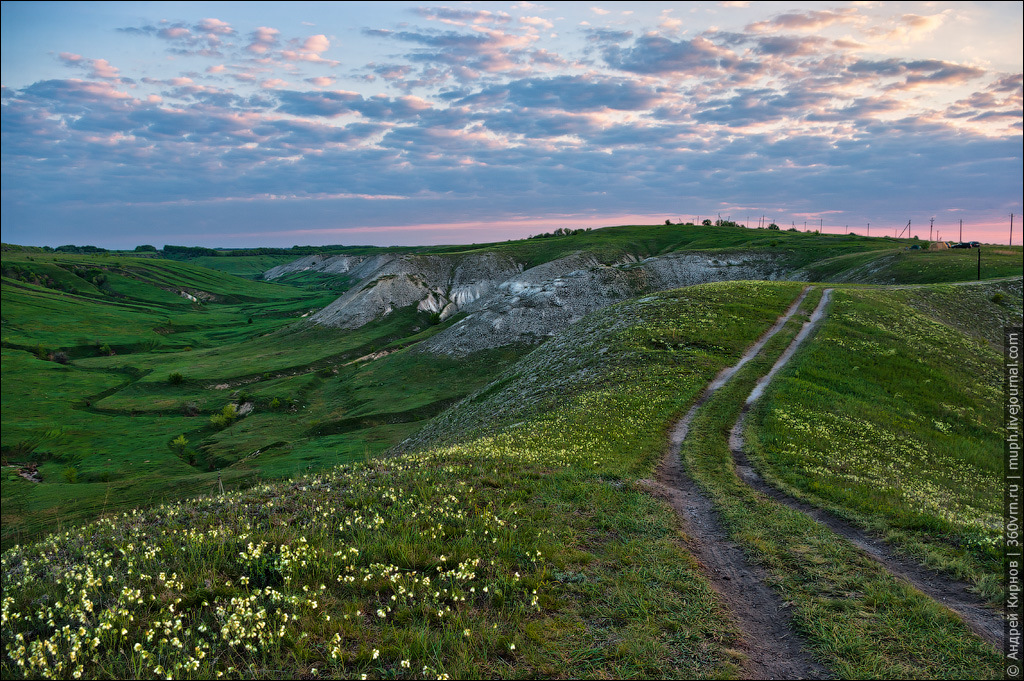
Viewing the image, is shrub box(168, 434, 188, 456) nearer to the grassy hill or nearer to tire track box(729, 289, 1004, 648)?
the grassy hill

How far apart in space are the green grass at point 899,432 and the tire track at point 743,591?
4.38 m

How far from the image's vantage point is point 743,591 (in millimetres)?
11289

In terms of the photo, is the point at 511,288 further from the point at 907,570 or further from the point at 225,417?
the point at 907,570

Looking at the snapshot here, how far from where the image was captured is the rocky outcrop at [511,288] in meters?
93.6

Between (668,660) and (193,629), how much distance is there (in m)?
8.67

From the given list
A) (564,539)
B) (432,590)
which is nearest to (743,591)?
(564,539)

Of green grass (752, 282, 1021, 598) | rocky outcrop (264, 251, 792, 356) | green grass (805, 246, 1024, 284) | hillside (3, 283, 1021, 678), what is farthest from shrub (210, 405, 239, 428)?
green grass (805, 246, 1024, 284)

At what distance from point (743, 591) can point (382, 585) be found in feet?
27.1

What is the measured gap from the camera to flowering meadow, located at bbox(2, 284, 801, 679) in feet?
27.5

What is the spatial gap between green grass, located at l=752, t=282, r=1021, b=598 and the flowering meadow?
23.1ft

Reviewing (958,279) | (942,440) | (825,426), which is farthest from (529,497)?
(958,279)

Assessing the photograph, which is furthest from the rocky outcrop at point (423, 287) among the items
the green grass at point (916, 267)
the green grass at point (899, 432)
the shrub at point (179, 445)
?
the green grass at point (899, 432)

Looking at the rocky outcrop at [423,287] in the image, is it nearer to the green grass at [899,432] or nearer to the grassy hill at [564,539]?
the grassy hill at [564,539]

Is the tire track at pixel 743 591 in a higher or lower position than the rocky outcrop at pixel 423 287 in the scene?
lower
